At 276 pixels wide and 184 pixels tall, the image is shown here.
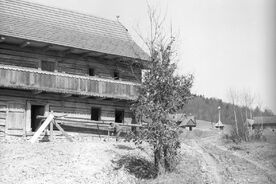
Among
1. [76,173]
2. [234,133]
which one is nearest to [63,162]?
[76,173]

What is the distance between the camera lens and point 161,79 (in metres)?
23.1

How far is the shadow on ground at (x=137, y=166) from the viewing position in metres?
22.5

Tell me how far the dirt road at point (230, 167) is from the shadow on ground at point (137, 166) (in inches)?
126

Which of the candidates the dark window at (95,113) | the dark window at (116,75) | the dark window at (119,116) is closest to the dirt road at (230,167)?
the dark window at (119,116)

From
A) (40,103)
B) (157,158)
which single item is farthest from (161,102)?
(40,103)

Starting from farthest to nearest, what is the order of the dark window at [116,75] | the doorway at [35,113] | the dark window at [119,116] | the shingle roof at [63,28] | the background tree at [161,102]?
the dark window at [116,75], the dark window at [119,116], the doorway at [35,113], the shingle roof at [63,28], the background tree at [161,102]

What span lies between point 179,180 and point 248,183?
401 cm

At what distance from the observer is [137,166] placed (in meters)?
23.3

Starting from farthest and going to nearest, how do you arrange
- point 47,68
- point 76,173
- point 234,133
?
point 234,133 < point 47,68 < point 76,173

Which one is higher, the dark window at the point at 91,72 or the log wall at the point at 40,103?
the dark window at the point at 91,72

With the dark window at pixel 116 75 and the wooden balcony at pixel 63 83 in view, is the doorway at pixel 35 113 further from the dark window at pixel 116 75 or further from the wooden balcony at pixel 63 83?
the dark window at pixel 116 75

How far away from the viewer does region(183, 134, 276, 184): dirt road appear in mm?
24125

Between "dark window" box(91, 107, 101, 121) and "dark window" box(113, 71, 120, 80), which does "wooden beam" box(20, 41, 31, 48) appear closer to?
"dark window" box(91, 107, 101, 121)

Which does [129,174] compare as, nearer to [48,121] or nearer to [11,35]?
[48,121]
